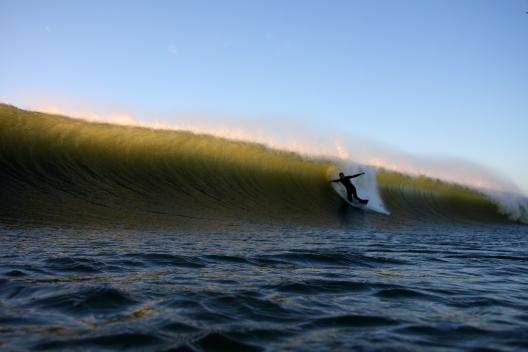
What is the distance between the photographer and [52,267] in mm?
3613

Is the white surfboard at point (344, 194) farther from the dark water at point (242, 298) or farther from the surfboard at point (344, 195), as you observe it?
the dark water at point (242, 298)

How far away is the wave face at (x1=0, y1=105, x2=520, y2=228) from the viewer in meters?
7.71

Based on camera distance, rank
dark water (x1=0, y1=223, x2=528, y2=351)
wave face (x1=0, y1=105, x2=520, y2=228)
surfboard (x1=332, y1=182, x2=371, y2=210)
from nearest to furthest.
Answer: dark water (x1=0, y1=223, x2=528, y2=351), wave face (x1=0, y1=105, x2=520, y2=228), surfboard (x1=332, y1=182, x2=371, y2=210)

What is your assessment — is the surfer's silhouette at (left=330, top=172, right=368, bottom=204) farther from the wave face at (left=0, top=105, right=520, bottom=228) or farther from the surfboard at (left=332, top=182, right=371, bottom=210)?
the wave face at (left=0, top=105, right=520, bottom=228)

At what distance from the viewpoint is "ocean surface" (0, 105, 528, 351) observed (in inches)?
91.1

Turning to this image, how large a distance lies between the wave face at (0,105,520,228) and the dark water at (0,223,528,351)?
233 cm

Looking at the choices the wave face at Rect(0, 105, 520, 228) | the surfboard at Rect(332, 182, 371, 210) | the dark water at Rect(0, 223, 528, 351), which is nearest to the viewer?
the dark water at Rect(0, 223, 528, 351)

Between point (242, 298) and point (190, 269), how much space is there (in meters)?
1.02

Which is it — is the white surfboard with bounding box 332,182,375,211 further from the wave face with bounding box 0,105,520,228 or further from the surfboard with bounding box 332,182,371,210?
the wave face with bounding box 0,105,520,228

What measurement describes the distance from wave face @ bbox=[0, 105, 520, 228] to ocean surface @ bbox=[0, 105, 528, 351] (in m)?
0.05

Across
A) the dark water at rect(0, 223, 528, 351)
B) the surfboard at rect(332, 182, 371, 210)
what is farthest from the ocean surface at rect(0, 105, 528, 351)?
the surfboard at rect(332, 182, 371, 210)

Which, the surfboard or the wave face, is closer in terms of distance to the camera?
the wave face

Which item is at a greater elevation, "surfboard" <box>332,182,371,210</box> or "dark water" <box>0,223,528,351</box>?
"surfboard" <box>332,182,371,210</box>

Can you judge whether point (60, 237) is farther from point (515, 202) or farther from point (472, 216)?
point (515, 202)
